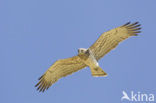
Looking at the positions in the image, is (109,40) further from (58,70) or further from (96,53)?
(58,70)

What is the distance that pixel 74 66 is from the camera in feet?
57.2

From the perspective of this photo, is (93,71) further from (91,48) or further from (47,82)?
(47,82)

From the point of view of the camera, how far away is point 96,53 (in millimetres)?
17031

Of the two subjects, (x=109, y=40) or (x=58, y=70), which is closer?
(x=109, y=40)

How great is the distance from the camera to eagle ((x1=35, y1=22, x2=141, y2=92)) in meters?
16.7

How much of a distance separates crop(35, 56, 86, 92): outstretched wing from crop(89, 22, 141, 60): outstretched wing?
2.38ft

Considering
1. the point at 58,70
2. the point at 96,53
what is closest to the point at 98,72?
the point at 96,53

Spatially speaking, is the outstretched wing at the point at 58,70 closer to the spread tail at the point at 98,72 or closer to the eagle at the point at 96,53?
the eagle at the point at 96,53

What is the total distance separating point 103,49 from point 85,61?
2.73 feet

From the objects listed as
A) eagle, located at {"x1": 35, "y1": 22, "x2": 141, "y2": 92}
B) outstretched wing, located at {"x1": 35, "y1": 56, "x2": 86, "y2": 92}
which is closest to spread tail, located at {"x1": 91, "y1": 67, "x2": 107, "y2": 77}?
eagle, located at {"x1": 35, "y1": 22, "x2": 141, "y2": 92}

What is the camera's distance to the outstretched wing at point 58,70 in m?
17.3

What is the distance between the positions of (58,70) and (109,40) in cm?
231

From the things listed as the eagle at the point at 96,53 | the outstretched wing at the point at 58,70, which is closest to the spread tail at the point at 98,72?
the eagle at the point at 96,53

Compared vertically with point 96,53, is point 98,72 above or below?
below
